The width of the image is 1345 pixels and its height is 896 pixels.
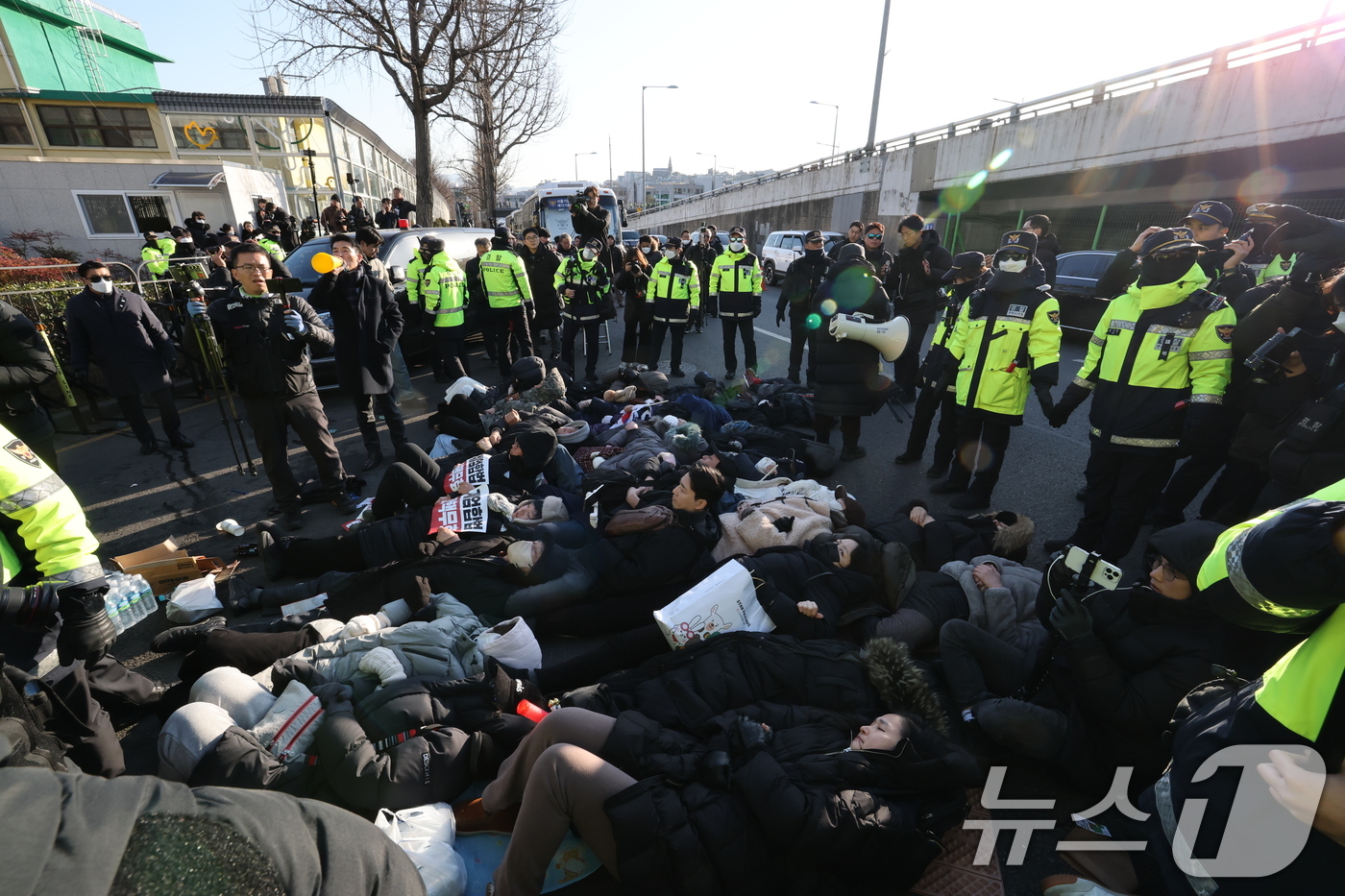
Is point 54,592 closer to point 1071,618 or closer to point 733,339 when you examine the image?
point 1071,618

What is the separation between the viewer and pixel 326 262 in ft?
16.6

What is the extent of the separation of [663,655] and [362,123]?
37327 millimetres

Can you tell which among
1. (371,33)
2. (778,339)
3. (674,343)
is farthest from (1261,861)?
(371,33)

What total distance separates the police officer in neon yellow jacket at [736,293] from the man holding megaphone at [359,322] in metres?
4.66

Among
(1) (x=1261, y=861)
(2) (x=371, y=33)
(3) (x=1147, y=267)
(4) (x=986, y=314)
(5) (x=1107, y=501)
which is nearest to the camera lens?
(1) (x=1261, y=861)

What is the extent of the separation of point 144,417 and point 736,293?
712 centimetres

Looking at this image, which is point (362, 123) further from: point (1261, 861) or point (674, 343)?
point (1261, 861)

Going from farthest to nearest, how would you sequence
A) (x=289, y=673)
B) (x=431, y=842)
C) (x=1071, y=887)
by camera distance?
(x=289, y=673)
(x=431, y=842)
(x=1071, y=887)

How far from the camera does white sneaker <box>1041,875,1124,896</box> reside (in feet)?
6.24

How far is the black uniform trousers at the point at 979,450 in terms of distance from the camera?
4.79 m

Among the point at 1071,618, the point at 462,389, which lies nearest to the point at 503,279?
the point at 462,389

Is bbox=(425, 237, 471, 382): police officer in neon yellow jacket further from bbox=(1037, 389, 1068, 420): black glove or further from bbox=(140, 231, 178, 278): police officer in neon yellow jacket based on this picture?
bbox=(1037, 389, 1068, 420): black glove

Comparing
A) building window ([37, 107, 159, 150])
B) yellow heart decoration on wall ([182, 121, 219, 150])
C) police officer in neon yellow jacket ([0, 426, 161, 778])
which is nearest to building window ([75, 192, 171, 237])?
yellow heart decoration on wall ([182, 121, 219, 150])

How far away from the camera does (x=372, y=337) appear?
547 cm
